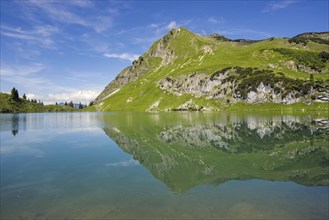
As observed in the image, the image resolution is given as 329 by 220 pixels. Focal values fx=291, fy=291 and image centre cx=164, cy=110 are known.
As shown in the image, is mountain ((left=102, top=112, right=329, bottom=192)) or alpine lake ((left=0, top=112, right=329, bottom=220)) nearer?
alpine lake ((left=0, top=112, right=329, bottom=220))

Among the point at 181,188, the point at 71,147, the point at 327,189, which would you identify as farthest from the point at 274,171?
the point at 71,147

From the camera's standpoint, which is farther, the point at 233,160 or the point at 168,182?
the point at 233,160

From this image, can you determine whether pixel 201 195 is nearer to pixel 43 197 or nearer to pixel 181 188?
pixel 181 188

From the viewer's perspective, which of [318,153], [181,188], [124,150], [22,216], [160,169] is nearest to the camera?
[22,216]

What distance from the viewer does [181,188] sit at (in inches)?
1029

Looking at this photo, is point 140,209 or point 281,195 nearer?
point 140,209

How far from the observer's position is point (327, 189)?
2505 centimetres

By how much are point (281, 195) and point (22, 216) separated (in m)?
19.6

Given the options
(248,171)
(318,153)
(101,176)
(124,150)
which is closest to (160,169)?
(101,176)

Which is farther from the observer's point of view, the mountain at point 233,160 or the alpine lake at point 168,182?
the mountain at point 233,160

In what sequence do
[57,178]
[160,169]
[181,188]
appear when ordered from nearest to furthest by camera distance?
1. [181,188]
2. [57,178]
3. [160,169]

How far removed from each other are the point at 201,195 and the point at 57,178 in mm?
16176

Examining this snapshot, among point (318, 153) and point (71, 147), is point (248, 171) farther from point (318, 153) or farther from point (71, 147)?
point (71, 147)

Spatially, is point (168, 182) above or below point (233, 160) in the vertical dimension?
below
